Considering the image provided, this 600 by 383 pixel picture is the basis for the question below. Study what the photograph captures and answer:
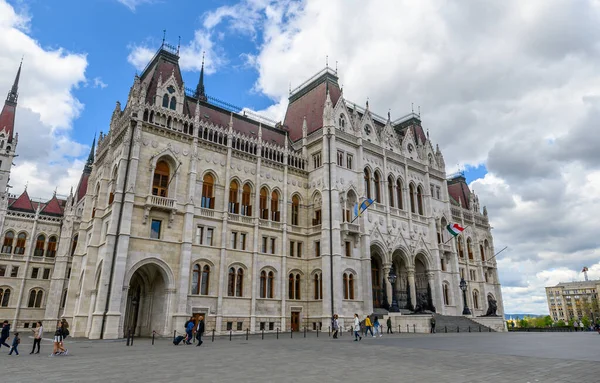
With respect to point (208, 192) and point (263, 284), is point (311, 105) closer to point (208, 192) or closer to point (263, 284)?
point (208, 192)

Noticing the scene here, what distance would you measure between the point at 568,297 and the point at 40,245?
167 metres

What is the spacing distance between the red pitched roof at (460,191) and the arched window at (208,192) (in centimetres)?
4231

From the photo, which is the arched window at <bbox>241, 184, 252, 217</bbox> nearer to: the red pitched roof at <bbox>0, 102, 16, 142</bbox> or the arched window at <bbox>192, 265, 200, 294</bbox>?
the arched window at <bbox>192, 265, 200, 294</bbox>

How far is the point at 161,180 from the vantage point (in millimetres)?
32562

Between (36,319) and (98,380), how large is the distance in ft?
164

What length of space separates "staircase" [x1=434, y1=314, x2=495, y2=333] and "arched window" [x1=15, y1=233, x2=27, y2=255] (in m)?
50.9

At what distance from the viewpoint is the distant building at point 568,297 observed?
453ft

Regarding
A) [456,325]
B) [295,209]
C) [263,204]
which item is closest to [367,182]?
[295,209]

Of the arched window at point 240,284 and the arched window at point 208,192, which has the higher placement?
the arched window at point 208,192

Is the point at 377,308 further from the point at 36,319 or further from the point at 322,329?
the point at 36,319

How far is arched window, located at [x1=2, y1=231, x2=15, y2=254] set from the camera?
5025cm

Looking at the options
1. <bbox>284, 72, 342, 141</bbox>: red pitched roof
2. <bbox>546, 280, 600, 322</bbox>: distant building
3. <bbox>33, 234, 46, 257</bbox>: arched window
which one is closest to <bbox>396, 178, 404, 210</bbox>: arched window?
<bbox>284, 72, 342, 141</bbox>: red pitched roof

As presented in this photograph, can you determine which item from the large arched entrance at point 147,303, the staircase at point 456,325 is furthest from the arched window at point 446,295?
the large arched entrance at point 147,303

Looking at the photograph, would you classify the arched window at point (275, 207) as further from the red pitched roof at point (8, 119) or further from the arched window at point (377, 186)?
the red pitched roof at point (8, 119)
